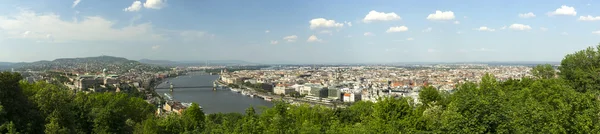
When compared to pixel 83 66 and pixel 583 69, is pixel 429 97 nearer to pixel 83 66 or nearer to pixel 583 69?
pixel 583 69

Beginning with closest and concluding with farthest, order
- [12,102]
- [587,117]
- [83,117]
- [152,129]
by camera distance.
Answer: [587,117], [12,102], [152,129], [83,117]

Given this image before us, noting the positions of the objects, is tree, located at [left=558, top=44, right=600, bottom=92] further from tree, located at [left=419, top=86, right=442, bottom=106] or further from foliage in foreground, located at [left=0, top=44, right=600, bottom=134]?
tree, located at [left=419, top=86, right=442, bottom=106]

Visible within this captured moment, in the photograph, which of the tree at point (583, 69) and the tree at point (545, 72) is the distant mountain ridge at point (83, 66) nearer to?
the tree at point (545, 72)

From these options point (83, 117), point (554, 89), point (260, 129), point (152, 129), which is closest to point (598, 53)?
point (554, 89)

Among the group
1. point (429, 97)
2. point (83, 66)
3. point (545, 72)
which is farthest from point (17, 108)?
point (83, 66)

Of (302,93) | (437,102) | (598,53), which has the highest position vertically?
(598,53)

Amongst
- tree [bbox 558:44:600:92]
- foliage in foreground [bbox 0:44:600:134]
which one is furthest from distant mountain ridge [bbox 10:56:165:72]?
tree [bbox 558:44:600:92]

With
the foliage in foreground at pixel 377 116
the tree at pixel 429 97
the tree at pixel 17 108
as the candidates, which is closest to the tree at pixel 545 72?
the foliage in foreground at pixel 377 116

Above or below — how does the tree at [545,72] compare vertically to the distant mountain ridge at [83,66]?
above

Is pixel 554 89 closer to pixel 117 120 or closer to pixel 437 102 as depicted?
pixel 437 102
